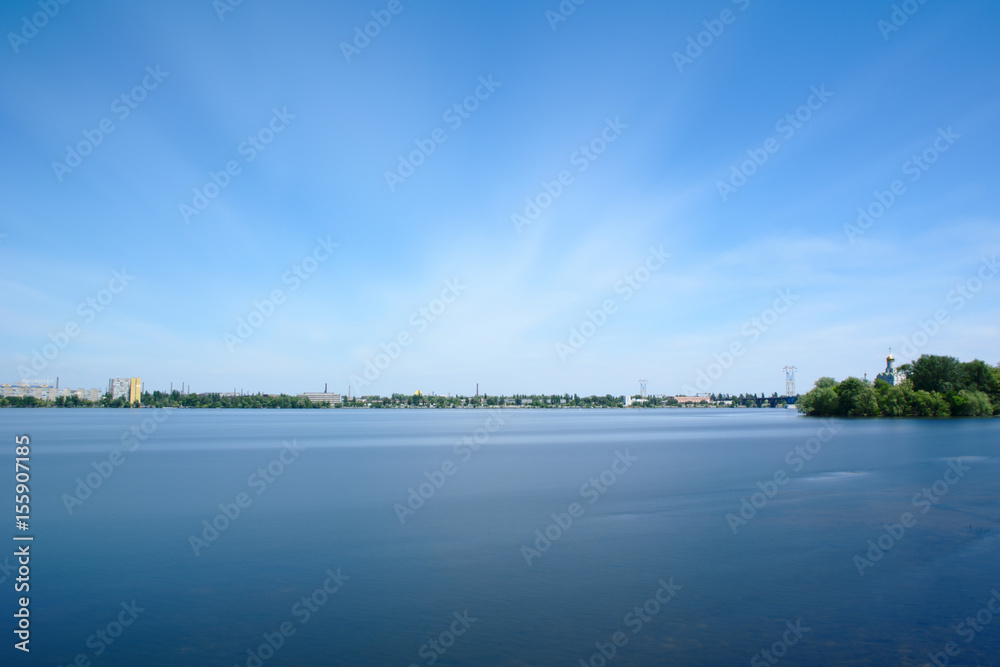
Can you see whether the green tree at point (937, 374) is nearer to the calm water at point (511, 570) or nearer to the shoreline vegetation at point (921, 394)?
the shoreline vegetation at point (921, 394)

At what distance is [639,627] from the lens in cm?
1080

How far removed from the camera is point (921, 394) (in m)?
99.6

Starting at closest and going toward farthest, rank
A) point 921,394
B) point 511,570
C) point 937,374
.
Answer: point 511,570
point 921,394
point 937,374

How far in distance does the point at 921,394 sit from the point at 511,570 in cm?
10859

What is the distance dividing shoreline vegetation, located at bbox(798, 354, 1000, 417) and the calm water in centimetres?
8010

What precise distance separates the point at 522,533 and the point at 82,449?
41272mm

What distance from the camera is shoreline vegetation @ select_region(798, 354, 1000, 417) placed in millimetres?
98938

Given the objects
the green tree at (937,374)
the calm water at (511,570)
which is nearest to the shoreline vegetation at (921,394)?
the green tree at (937,374)

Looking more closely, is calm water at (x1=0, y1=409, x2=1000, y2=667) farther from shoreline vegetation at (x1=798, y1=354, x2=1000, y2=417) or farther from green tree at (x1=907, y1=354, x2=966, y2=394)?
green tree at (x1=907, y1=354, x2=966, y2=394)

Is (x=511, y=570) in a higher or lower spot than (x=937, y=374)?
lower

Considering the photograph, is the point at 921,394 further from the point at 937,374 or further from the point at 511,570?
the point at 511,570

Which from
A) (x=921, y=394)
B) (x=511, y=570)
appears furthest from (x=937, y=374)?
(x=511, y=570)

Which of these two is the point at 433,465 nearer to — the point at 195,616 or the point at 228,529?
the point at 228,529

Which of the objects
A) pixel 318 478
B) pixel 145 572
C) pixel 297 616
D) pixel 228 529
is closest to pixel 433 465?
pixel 318 478
